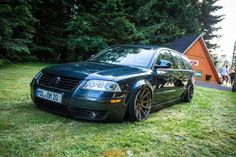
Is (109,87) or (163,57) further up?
(163,57)

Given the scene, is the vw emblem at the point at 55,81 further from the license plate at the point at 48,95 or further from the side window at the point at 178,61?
the side window at the point at 178,61

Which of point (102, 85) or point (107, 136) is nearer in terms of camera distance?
point (107, 136)

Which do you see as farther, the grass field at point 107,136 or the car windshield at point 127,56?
the car windshield at point 127,56

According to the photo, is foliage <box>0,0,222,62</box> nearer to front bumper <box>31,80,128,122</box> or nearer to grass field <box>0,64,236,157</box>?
grass field <box>0,64,236,157</box>

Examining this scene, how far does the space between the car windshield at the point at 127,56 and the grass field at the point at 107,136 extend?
1.09 m

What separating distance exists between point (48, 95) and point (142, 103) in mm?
1591

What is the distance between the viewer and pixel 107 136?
12.3ft

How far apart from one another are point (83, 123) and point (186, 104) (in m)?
3.73

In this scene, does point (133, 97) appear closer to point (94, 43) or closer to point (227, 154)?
point (227, 154)

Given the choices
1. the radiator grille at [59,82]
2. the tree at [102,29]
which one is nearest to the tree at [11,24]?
the tree at [102,29]

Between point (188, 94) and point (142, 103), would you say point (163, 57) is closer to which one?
point (142, 103)

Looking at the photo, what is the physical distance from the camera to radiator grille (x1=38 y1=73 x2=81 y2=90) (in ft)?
13.7

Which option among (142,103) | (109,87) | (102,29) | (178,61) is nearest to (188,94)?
(178,61)

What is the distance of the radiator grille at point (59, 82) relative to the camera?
418 cm
